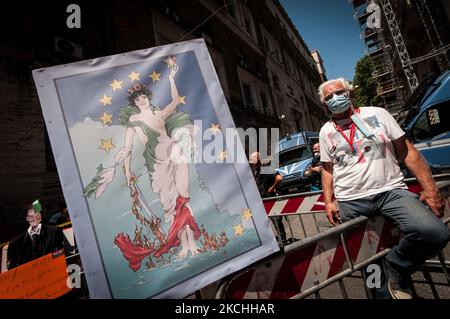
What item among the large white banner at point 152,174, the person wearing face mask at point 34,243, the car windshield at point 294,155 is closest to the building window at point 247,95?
the car windshield at point 294,155

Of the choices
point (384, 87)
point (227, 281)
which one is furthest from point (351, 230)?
point (384, 87)

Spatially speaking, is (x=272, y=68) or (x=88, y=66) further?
(x=272, y=68)

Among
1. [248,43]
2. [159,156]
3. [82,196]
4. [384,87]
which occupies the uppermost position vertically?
[248,43]

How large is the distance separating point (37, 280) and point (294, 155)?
883 centimetres

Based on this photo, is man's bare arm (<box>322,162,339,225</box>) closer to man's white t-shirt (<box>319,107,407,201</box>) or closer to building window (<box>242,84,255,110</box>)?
man's white t-shirt (<box>319,107,407,201</box>)

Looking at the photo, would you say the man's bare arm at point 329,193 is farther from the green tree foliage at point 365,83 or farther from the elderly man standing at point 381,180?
the green tree foliage at point 365,83

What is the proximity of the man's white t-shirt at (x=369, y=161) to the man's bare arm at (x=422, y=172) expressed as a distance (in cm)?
6

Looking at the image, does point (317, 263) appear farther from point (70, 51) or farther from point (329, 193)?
point (70, 51)

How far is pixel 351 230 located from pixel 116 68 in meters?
1.89

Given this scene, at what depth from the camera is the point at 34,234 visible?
4250 millimetres

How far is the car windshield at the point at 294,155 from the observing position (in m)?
9.95
